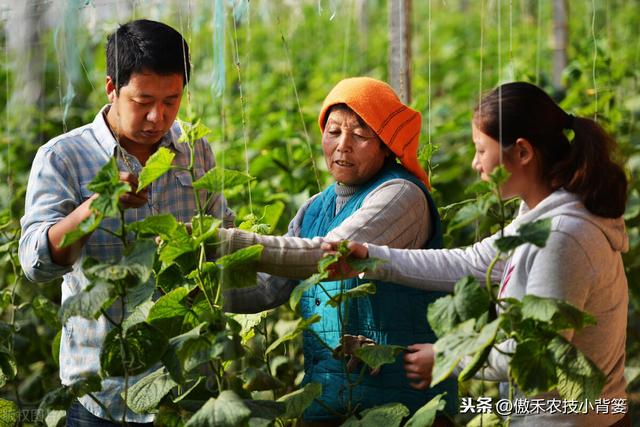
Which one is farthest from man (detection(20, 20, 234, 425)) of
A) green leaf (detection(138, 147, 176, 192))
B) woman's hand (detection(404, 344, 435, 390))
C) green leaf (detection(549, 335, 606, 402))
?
green leaf (detection(549, 335, 606, 402))

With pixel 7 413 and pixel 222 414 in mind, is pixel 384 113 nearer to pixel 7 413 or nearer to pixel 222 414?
pixel 222 414

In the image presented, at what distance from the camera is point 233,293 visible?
2301mm

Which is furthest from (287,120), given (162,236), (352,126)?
(162,236)

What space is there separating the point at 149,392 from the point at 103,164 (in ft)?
1.58

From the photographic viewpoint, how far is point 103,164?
2.24m

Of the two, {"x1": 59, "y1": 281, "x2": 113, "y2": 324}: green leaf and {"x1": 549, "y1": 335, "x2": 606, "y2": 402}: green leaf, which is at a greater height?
{"x1": 59, "y1": 281, "x2": 113, "y2": 324}: green leaf

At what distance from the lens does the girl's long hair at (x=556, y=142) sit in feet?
6.46

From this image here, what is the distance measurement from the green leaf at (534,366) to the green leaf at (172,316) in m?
0.61

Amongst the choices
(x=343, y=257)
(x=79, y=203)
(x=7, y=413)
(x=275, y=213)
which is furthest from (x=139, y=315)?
(x=275, y=213)

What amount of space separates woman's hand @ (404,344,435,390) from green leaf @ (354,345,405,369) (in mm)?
28

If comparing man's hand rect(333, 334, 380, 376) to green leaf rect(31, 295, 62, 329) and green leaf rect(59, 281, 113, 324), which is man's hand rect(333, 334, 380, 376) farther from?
green leaf rect(31, 295, 62, 329)

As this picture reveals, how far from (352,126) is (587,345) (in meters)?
0.65

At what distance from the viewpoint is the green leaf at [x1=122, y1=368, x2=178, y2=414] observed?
6.79 feet

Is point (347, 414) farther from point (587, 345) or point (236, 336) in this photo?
point (587, 345)
